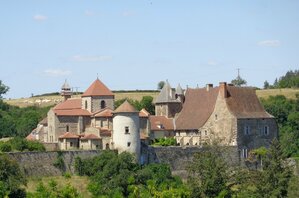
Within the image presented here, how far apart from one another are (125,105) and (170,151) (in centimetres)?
584

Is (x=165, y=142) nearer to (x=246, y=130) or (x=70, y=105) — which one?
(x=246, y=130)

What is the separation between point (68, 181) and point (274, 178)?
15.5m

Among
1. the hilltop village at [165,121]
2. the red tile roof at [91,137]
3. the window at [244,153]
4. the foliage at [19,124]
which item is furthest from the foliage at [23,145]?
the foliage at [19,124]

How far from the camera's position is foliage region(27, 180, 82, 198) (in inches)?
2295

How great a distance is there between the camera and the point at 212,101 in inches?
3123

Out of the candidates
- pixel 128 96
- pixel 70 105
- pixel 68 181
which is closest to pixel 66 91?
pixel 70 105

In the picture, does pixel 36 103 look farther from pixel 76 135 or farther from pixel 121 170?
pixel 121 170

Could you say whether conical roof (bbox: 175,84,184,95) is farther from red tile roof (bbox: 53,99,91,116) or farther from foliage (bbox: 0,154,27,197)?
foliage (bbox: 0,154,27,197)

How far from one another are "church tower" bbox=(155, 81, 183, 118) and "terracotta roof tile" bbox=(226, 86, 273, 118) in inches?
239

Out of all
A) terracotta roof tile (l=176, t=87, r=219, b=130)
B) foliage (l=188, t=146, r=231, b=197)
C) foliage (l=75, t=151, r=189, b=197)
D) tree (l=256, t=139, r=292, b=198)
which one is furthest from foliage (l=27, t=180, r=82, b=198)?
terracotta roof tile (l=176, t=87, r=219, b=130)

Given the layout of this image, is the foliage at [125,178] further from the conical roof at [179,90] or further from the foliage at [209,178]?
the conical roof at [179,90]

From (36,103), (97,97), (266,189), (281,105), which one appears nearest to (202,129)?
(97,97)

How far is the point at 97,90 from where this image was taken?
76.1 metres

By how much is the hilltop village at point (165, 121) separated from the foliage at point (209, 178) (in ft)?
20.0
